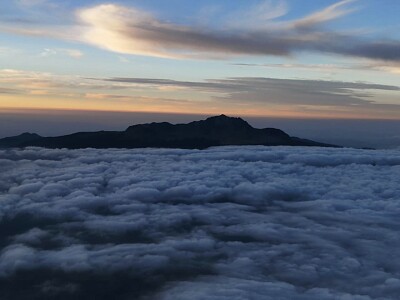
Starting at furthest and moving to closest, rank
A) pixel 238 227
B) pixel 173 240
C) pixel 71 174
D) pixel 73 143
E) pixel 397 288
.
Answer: pixel 73 143
pixel 71 174
pixel 238 227
pixel 173 240
pixel 397 288

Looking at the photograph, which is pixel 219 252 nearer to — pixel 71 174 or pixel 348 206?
pixel 348 206

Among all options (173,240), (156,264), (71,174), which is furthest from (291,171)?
(156,264)

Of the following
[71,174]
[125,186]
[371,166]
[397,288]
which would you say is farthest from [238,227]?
[371,166]

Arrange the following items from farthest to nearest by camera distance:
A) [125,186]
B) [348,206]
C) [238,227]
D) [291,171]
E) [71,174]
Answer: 1. [291,171]
2. [71,174]
3. [125,186]
4. [348,206]
5. [238,227]

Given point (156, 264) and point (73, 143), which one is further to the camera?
point (73, 143)

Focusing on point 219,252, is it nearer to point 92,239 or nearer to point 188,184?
point 92,239

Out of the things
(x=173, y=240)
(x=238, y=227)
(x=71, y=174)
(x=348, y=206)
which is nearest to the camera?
(x=173, y=240)
